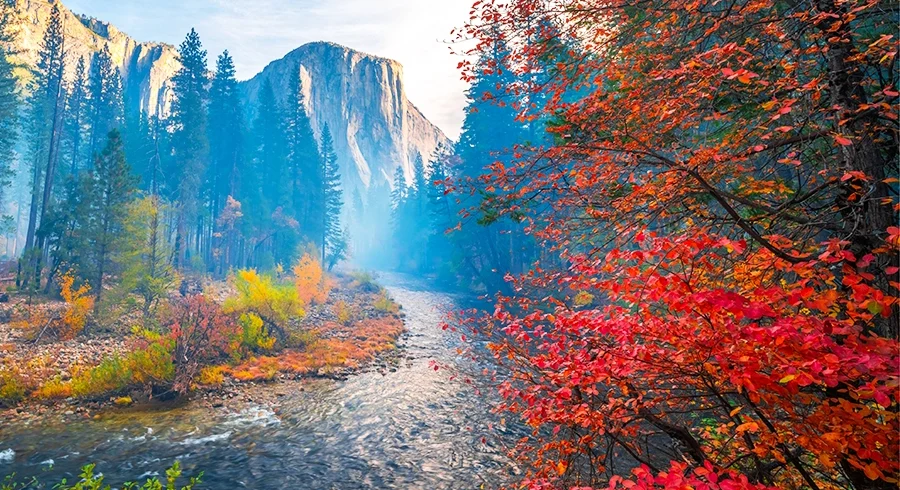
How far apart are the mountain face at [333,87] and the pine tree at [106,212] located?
7382cm

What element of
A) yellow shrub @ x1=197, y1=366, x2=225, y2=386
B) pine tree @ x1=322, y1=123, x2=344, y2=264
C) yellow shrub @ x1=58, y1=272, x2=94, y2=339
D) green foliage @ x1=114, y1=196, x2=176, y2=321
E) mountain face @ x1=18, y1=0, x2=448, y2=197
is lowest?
yellow shrub @ x1=197, y1=366, x2=225, y2=386

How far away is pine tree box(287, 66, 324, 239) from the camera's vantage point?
140 feet

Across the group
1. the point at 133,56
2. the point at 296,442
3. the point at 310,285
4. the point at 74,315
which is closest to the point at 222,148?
the point at 310,285

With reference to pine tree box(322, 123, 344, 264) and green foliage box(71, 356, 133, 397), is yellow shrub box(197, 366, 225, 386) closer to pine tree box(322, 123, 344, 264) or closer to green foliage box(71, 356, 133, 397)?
green foliage box(71, 356, 133, 397)

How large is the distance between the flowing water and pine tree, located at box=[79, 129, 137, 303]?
36.6ft

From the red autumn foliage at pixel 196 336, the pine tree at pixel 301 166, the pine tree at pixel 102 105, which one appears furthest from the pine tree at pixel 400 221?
the red autumn foliage at pixel 196 336

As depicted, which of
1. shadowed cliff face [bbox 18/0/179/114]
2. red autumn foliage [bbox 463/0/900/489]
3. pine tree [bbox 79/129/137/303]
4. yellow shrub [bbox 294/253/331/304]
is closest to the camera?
red autumn foliage [bbox 463/0/900/489]

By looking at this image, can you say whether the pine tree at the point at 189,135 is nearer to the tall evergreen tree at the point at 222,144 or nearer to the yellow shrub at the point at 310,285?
the tall evergreen tree at the point at 222,144

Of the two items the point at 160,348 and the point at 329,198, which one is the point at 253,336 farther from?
the point at 329,198

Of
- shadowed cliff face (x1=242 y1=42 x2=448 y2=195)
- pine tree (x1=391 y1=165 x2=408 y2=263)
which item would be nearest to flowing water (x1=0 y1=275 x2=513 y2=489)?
pine tree (x1=391 y1=165 x2=408 y2=263)

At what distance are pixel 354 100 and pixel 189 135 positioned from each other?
9578cm

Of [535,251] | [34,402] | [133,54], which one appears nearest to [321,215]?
[535,251]

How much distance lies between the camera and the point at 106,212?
63.2 feet

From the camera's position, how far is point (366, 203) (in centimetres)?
12244
